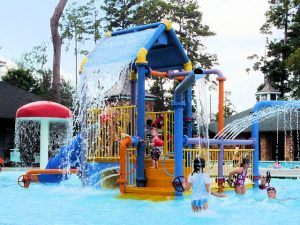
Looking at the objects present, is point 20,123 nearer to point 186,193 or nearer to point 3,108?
point 3,108

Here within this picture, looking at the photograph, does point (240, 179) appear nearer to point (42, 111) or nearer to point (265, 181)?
point (265, 181)

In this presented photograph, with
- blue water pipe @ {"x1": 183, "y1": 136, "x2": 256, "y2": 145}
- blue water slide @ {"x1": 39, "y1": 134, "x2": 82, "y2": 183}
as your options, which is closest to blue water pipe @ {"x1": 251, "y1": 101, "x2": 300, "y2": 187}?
blue water pipe @ {"x1": 183, "y1": 136, "x2": 256, "y2": 145}

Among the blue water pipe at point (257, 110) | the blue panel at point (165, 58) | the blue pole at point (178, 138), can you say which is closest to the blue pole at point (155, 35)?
the blue panel at point (165, 58)

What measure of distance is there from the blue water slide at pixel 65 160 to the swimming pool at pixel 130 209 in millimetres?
2499

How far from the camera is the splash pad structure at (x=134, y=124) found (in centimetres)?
1278

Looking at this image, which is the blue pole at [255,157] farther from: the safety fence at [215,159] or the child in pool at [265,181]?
the child in pool at [265,181]

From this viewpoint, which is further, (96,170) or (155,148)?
(96,170)

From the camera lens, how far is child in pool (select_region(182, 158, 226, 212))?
8773 mm

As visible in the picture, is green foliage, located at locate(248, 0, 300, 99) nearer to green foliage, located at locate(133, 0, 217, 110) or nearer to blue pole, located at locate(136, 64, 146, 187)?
green foliage, located at locate(133, 0, 217, 110)

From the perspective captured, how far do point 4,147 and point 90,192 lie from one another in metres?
18.2

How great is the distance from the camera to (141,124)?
12.8m

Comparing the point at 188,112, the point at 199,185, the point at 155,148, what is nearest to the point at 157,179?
the point at 155,148

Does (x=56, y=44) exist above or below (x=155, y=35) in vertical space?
above

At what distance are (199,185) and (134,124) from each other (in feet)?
16.4
